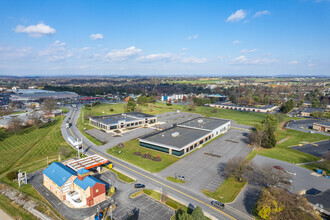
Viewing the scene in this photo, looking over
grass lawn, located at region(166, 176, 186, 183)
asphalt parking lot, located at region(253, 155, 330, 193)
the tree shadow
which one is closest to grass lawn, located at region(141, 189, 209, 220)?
grass lawn, located at region(166, 176, 186, 183)

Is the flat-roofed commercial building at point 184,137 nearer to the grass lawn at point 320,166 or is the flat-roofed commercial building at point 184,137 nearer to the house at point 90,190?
the house at point 90,190

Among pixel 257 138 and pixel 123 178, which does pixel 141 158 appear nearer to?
pixel 123 178

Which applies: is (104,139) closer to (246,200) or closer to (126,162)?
(126,162)

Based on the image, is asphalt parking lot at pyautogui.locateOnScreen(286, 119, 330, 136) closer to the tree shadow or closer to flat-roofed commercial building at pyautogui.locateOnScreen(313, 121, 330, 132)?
flat-roofed commercial building at pyautogui.locateOnScreen(313, 121, 330, 132)

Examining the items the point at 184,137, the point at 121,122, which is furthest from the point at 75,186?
the point at 121,122

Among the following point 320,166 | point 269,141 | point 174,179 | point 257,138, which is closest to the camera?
point 174,179

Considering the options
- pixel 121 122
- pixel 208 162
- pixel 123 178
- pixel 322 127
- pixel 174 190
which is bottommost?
pixel 208 162

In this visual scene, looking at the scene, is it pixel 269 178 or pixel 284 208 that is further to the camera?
pixel 269 178
